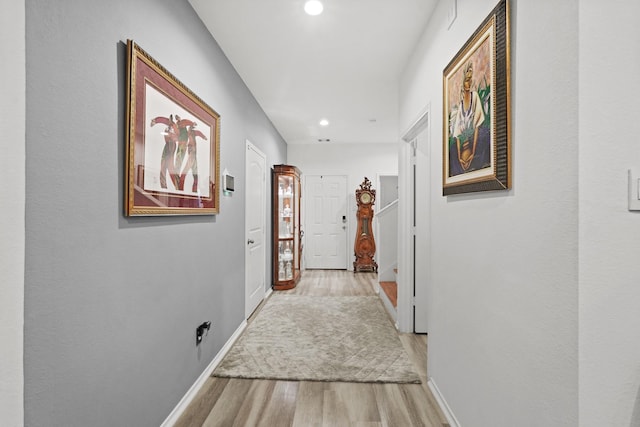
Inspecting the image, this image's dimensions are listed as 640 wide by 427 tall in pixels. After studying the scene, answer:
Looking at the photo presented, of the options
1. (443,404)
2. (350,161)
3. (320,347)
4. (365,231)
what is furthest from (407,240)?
(350,161)

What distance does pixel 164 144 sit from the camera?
1725mm

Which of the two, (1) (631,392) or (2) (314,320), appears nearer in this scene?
(1) (631,392)

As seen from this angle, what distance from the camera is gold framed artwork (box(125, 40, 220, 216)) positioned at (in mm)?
1457

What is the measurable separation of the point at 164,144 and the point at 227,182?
41.7 inches

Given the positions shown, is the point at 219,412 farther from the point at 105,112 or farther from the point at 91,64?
the point at 91,64

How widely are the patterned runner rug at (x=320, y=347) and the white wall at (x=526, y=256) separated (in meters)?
0.75

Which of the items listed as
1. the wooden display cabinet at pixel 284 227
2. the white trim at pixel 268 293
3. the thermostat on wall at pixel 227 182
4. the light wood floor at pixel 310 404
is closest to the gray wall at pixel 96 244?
the light wood floor at pixel 310 404

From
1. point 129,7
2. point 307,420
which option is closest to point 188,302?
point 307,420

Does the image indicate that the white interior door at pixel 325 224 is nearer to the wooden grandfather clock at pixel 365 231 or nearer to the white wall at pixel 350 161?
the white wall at pixel 350 161

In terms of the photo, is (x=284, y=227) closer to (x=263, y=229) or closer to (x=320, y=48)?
(x=263, y=229)

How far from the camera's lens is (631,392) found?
2.88 feet

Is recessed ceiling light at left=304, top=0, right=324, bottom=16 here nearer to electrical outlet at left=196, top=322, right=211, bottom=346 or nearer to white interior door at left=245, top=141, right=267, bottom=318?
white interior door at left=245, top=141, right=267, bottom=318

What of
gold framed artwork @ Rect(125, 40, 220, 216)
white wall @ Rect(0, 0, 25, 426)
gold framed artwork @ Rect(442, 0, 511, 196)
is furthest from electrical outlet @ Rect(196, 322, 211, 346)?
gold framed artwork @ Rect(442, 0, 511, 196)

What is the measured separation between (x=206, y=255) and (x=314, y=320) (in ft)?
5.18
